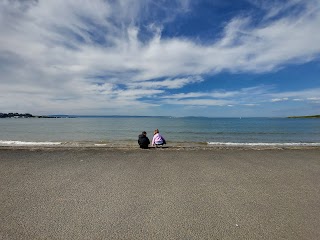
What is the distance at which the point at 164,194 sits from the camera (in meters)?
5.91

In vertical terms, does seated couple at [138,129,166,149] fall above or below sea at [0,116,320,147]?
above

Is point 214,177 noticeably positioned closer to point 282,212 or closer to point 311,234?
point 282,212

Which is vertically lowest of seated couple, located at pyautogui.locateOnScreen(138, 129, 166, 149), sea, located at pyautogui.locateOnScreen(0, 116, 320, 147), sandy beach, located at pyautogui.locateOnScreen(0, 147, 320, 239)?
sea, located at pyautogui.locateOnScreen(0, 116, 320, 147)

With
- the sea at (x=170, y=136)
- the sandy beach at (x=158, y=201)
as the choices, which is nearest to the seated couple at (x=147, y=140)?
the sea at (x=170, y=136)

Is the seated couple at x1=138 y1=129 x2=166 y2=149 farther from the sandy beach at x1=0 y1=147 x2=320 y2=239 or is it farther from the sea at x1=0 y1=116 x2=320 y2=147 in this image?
the sandy beach at x1=0 y1=147 x2=320 y2=239

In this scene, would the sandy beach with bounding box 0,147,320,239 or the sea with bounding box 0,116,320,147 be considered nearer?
the sandy beach with bounding box 0,147,320,239

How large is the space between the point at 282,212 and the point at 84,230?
4.21 metres

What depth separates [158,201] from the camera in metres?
5.44

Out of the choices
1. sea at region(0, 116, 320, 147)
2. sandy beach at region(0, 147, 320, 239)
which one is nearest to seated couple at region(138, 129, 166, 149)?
sea at region(0, 116, 320, 147)

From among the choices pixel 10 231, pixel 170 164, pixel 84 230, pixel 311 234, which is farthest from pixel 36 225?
pixel 170 164

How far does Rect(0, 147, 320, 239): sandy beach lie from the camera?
13.4 ft

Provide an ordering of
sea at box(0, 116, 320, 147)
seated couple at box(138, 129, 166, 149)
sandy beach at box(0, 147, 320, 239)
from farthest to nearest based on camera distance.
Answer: sea at box(0, 116, 320, 147) < seated couple at box(138, 129, 166, 149) < sandy beach at box(0, 147, 320, 239)

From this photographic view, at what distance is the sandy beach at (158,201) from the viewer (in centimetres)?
409

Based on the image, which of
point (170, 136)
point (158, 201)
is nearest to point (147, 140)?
point (158, 201)
